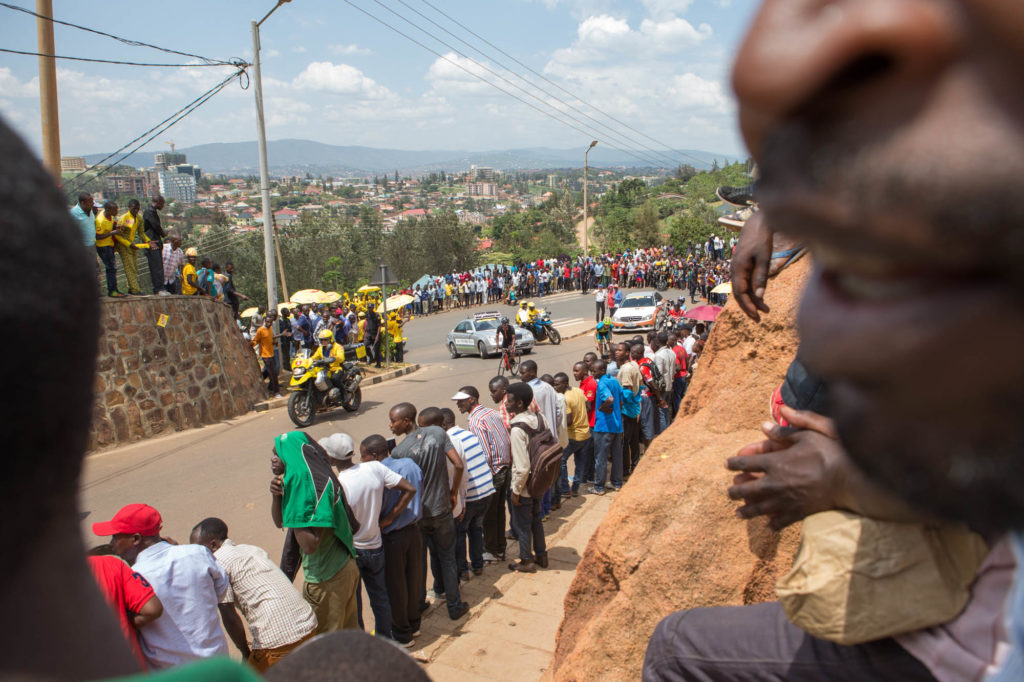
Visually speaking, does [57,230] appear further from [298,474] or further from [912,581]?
[298,474]

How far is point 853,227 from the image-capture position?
0.45 meters

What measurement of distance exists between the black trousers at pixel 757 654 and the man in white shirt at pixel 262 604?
3.06 metres

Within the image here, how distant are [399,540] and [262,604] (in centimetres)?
153

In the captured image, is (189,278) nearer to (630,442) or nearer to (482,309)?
(630,442)

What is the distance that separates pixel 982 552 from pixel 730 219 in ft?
6.06

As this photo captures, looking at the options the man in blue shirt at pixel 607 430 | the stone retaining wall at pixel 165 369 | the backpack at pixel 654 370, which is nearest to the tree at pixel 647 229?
the stone retaining wall at pixel 165 369

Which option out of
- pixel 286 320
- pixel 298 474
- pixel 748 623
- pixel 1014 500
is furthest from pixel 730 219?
pixel 286 320

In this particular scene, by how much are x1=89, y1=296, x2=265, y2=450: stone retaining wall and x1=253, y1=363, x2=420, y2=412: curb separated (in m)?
0.20

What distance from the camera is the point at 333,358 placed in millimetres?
12492

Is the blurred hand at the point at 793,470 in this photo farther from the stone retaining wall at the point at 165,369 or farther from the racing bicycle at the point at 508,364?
the racing bicycle at the point at 508,364

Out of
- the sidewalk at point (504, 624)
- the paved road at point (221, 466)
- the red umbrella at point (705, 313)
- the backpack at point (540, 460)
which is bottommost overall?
the sidewalk at point (504, 624)

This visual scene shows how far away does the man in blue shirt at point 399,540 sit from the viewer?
18.5 ft

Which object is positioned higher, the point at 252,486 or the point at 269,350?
the point at 269,350

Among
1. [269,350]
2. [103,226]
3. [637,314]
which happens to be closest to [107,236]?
[103,226]
